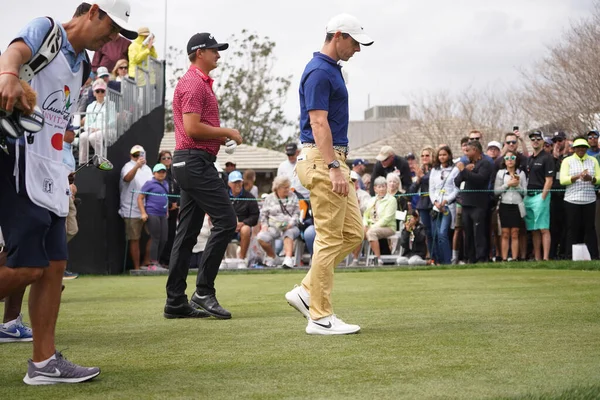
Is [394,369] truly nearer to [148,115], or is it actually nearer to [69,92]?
[69,92]

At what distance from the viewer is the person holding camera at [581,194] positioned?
1548 cm

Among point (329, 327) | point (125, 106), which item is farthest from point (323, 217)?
point (125, 106)

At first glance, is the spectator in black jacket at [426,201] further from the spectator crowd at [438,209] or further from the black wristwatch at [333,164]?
the black wristwatch at [333,164]

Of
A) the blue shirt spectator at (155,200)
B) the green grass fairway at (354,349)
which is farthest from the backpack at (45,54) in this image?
the blue shirt spectator at (155,200)

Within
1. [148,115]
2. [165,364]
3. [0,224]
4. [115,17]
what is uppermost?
[148,115]

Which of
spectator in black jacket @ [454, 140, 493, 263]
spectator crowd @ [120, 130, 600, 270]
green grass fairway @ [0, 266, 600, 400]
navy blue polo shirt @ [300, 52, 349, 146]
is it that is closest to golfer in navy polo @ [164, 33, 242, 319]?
green grass fairway @ [0, 266, 600, 400]

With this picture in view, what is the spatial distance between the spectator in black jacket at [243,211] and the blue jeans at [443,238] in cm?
340

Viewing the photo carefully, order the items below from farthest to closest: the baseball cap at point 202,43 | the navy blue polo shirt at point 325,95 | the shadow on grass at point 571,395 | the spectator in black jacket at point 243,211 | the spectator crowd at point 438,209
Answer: the spectator in black jacket at point 243,211 → the spectator crowd at point 438,209 → the baseball cap at point 202,43 → the navy blue polo shirt at point 325,95 → the shadow on grass at point 571,395

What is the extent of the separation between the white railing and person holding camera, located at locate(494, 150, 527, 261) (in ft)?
23.7

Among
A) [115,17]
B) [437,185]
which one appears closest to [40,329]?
[115,17]

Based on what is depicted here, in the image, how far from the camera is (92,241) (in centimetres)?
1734

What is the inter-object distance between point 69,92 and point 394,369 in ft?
7.85

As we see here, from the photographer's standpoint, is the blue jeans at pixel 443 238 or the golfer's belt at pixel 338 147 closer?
the golfer's belt at pixel 338 147

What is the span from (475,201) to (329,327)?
9923 millimetres
